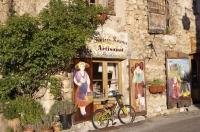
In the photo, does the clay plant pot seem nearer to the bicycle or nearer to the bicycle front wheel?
the bicycle

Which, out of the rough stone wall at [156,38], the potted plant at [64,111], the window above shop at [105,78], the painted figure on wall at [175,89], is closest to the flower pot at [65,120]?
the potted plant at [64,111]

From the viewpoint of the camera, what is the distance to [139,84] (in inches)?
642

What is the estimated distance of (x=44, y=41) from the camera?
12672 mm

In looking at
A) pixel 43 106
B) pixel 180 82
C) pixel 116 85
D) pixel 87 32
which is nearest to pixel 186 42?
pixel 180 82

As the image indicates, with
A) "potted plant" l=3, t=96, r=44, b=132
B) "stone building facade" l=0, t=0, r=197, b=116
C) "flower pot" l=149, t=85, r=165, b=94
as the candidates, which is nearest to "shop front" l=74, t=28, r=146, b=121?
"stone building facade" l=0, t=0, r=197, b=116

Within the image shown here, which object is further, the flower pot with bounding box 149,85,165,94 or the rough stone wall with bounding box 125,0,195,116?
the flower pot with bounding box 149,85,165,94

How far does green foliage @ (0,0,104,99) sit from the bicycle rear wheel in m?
1.44

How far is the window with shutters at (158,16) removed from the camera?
17.1 meters

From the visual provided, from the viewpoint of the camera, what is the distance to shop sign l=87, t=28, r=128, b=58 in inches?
577

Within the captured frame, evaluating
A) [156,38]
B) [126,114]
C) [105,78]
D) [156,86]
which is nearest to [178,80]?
[156,86]

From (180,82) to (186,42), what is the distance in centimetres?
187

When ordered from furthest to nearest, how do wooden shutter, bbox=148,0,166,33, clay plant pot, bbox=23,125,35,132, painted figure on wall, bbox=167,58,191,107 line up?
painted figure on wall, bbox=167,58,191,107
wooden shutter, bbox=148,0,166,33
clay plant pot, bbox=23,125,35,132

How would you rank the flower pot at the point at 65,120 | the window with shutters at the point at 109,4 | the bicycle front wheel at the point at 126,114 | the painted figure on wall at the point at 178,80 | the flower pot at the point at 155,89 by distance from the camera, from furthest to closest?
1. the painted figure on wall at the point at 178,80
2. the flower pot at the point at 155,89
3. the window with shutters at the point at 109,4
4. the bicycle front wheel at the point at 126,114
5. the flower pot at the point at 65,120

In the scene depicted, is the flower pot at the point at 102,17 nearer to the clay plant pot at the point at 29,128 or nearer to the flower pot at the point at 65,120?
the flower pot at the point at 65,120
